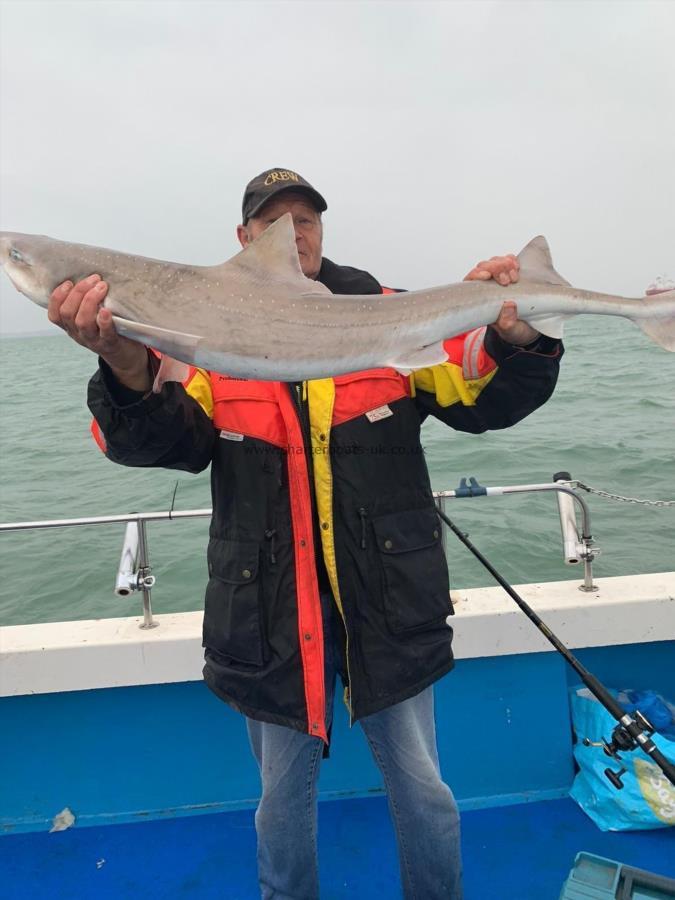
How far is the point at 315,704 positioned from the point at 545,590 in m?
1.90

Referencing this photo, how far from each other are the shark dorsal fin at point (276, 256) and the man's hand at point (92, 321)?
0.45 meters

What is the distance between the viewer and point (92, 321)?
2150mm

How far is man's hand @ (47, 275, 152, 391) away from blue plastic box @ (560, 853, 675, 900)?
233 centimetres

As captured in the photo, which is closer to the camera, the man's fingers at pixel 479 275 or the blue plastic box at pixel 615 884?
the blue plastic box at pixel 615 884

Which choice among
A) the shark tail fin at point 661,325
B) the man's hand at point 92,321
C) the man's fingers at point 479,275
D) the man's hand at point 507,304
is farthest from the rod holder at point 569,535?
the man's hand at point 92,321

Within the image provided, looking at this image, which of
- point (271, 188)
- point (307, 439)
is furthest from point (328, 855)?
point (271, 188)

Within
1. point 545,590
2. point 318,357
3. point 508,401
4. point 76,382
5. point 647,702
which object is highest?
point 76,382

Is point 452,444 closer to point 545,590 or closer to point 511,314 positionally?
point 545,590

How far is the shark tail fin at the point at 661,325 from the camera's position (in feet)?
9.03

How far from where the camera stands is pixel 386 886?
3246 millimetres

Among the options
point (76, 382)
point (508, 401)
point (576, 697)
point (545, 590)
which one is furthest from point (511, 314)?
point (76, 382)

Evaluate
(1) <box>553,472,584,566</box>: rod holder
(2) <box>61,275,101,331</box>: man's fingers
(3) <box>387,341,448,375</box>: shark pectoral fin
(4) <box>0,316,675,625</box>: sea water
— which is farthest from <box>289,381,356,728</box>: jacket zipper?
(4) <box>0,316,675,625</box>: sea water

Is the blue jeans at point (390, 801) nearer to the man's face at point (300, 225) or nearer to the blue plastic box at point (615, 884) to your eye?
the blue plastic box at point (615, 884)

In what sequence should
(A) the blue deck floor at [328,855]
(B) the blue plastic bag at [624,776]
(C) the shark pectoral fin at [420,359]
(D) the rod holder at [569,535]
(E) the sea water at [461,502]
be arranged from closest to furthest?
(C) the shark pectoral fin at [420,359], (A) the blue deck floor at [328,855], (B) the blue plastic bag at [624,776], (D) the rod holder at [569,535], (E) the sea water at [461,502]
